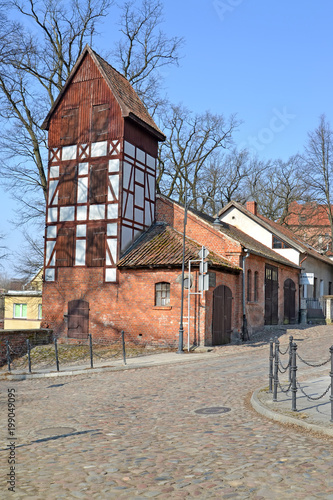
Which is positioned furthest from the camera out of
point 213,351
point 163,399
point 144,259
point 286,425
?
point 144,259

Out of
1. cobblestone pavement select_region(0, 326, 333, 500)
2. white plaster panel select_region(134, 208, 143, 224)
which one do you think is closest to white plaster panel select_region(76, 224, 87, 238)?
white plaster panel select_region(134, 208, 143, 224)

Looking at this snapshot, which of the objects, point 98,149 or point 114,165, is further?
point 98,149

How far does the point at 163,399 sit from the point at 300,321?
26815 mm

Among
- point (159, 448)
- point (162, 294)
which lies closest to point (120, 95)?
point (162, 294)

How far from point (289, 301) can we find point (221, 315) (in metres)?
12.0

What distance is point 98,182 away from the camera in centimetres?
2445

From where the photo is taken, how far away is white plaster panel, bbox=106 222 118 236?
77.9 feet

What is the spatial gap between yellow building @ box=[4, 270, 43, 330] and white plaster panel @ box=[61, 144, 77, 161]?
53.0 ft

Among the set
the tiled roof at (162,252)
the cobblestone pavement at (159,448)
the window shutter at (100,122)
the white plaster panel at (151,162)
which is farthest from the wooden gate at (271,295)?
the cobblestone pavement at (159,448)

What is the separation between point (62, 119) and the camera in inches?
1032

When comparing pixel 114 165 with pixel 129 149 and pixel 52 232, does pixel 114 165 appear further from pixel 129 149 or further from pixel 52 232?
pixel 52 232

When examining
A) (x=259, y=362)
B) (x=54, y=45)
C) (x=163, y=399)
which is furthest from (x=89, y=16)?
(x=163, y=399)

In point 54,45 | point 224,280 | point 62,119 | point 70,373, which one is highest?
point 54,45

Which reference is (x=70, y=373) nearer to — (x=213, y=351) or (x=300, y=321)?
(x=213, y=351)
